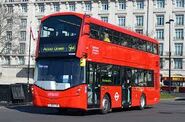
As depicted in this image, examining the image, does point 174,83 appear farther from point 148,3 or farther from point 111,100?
point 111,100

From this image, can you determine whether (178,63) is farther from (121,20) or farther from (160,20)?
(121,20)

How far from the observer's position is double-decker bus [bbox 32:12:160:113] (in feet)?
71.7

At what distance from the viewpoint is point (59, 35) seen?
22.4 metres

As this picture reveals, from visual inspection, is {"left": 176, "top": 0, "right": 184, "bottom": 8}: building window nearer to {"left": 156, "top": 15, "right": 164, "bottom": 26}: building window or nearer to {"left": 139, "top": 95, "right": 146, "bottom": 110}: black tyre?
{"left": 156, "top": 15, "right": 164, "bottom": 26}: building window

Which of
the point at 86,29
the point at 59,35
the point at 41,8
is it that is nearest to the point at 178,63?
the point at 41,8

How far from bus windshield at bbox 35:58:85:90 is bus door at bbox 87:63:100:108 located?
2.28 ft

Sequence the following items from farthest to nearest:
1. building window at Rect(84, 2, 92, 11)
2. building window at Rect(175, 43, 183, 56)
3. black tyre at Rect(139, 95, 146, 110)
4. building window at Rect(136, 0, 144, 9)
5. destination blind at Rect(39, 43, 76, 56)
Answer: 1. building window at Rect(84, 2, 92, 11)
2. building window at Rect(136, 0, 144, 9)
3. building window at Rect(175, 43, 183, 56)
4. black tyre at Rect(139, 95, 146, 110)
5. destination blind at Rect(39, 43, 76, 56)

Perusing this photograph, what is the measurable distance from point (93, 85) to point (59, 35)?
2844mm

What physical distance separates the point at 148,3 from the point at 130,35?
77343 mm

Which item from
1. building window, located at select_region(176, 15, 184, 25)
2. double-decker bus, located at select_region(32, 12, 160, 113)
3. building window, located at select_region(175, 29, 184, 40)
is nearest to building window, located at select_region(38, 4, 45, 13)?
building window, located at select_region(176, 15, 184, 25)

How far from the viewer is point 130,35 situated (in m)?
27.4

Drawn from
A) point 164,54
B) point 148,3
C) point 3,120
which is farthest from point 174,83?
point 3,120

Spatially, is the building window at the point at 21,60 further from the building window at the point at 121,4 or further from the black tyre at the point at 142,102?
the black tyre at the point at 142,102

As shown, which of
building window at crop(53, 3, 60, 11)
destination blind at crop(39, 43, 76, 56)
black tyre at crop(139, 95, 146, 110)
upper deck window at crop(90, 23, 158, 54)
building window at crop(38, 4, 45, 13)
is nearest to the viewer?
destination blind at crop(39, 43, 76, 56)
